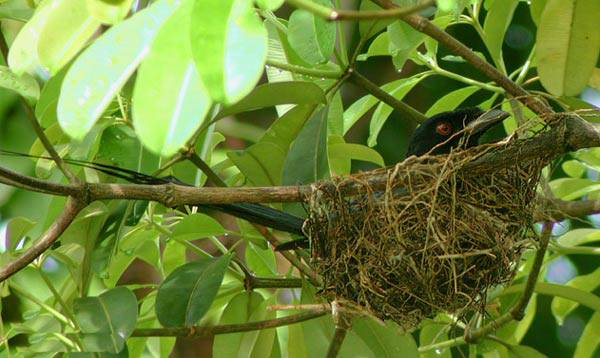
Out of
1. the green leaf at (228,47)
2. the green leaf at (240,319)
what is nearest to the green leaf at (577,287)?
the green leaf at (240,319)

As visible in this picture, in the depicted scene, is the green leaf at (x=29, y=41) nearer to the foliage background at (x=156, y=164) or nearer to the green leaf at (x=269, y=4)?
the foliage background at (x=156, y=164)

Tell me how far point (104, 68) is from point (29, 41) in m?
0.46

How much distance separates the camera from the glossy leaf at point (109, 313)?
A: 282 cm

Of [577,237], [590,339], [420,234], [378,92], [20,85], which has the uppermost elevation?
[20,85]

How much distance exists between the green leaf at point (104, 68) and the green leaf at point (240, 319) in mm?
1791

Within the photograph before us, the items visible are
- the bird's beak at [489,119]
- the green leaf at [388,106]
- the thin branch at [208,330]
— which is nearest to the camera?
the thin branch at [208,330]

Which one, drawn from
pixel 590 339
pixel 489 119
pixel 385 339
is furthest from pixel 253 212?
pixel 590 339

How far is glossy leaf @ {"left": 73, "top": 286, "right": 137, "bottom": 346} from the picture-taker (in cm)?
282

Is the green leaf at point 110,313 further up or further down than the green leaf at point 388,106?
further down

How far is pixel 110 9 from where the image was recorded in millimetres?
1552

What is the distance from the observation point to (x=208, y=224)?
3191 millimetres

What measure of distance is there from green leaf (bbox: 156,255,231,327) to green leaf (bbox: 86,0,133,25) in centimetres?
156

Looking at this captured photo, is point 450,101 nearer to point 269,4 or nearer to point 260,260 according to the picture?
point 260,260

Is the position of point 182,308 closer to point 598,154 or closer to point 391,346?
point 391,346
